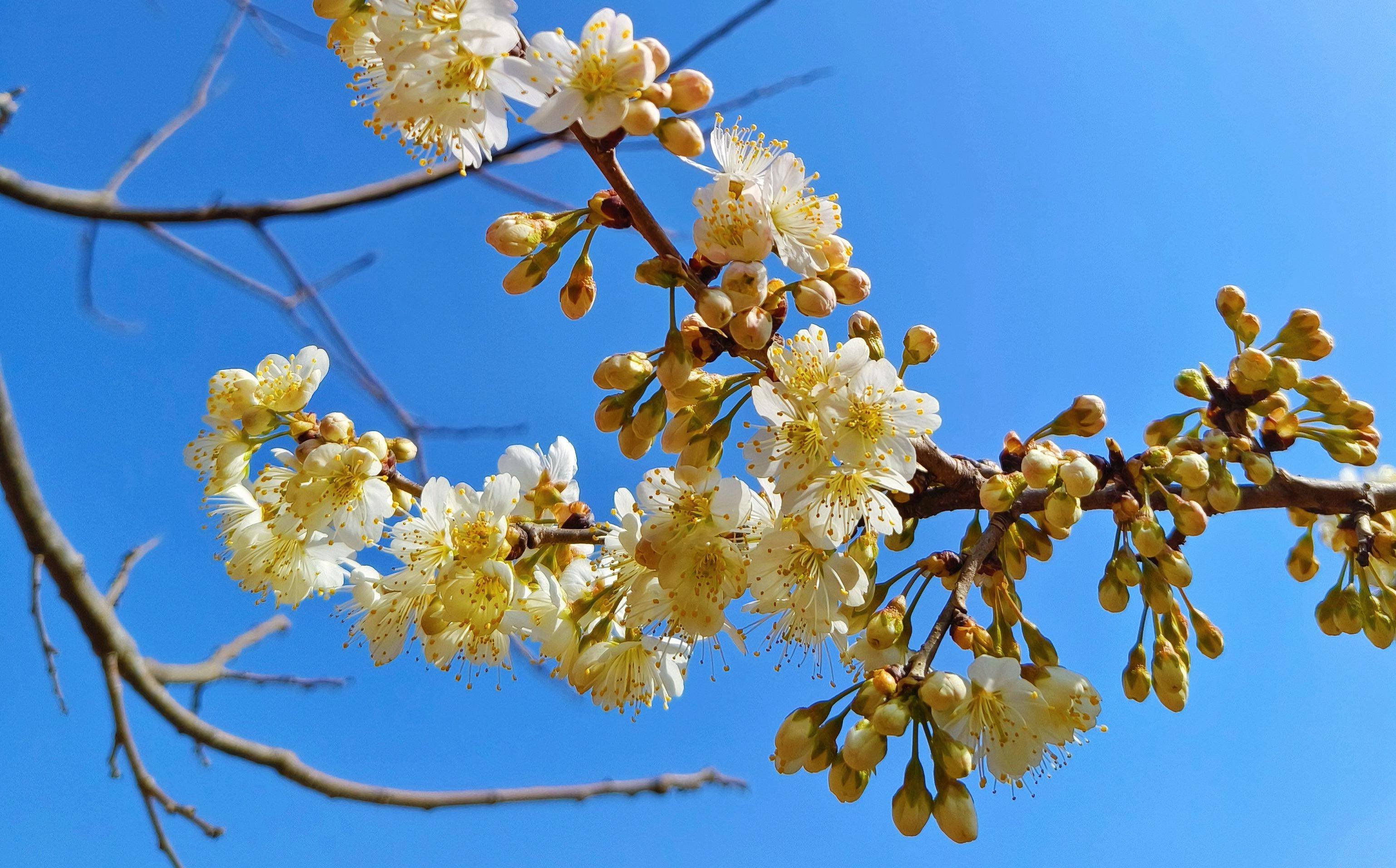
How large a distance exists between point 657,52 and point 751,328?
1.69 feet

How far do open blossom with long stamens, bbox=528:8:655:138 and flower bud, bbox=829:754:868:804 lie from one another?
129 cm

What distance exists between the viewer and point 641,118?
4.51 ft

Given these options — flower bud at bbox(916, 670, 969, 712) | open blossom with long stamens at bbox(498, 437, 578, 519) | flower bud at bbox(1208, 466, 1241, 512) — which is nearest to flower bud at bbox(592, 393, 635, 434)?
open blossom with long stamens at bbox(498, 437, 578, 519)

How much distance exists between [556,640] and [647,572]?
304 millimetres

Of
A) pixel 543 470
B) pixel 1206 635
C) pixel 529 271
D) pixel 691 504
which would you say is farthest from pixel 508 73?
pixel 1206 635

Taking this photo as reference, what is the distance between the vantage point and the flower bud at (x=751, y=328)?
4.83ft

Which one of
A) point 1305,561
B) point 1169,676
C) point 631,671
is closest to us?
point 1169,676

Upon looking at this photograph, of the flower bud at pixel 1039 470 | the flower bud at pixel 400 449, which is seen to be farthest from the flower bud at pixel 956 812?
the flower bud at pixel 400 449

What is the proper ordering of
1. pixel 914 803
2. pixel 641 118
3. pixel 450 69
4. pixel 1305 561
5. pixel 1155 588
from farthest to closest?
pixel 1305 561 < pixel 1155 588 < pixel 914 803 < pixel 450 69 < pixel 641 118

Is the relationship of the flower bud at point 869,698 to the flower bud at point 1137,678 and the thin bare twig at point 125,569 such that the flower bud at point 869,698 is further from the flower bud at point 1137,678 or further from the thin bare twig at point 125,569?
the thin bare twig at point 125,569

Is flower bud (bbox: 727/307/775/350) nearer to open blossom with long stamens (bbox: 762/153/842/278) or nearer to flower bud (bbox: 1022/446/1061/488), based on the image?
open blossom with long stamens (bbox: 762/153/842/278)

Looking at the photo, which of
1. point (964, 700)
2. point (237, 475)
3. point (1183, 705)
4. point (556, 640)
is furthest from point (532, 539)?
point (1183, 705)

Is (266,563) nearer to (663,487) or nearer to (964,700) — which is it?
(663,487)

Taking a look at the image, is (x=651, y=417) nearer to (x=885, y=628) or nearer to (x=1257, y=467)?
(x=885, y=628)
